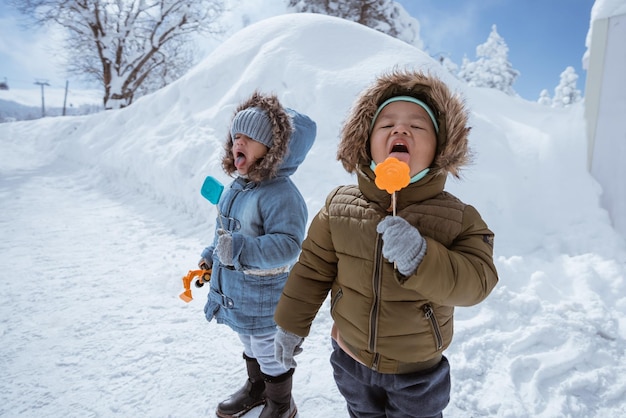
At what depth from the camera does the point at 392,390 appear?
4.58 feet

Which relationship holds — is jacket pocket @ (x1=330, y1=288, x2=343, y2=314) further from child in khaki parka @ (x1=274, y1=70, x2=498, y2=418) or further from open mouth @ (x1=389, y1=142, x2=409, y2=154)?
open mouth @ (x1=389, y1=142, x2=409, y2=154)

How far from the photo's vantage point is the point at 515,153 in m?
5.65

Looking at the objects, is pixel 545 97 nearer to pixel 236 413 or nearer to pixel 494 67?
pixel 494 67

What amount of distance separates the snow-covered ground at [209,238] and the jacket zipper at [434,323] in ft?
3.86

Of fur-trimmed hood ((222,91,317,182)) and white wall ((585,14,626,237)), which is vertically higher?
white wall ((585,14,626,237))

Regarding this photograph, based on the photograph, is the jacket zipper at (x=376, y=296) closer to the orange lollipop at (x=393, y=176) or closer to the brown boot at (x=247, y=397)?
the orange lollipop at (x=393, y=176)

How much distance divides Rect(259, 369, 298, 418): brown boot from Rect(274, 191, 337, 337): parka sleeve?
2.23 ft

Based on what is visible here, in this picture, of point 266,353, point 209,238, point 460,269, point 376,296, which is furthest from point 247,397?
point 209,238

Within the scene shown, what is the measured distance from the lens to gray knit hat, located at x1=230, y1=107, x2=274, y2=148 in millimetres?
2002

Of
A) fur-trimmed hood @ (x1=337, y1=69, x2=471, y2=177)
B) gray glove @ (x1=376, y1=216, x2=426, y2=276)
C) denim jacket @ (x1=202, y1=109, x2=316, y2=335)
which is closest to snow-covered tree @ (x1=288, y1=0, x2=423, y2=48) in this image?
denim jacket @ (x1=202, y1=109, x2=316, y2=335)

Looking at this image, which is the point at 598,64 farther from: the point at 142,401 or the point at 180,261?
the point at 142,401

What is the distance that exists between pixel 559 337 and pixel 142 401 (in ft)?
10.2

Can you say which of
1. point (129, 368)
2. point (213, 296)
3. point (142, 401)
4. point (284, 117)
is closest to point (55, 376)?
point (129, 368)

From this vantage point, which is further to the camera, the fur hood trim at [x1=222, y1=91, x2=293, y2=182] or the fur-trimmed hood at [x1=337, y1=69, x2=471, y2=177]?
the fur hood trim at [x1=222, y1=91, x2=293, y2=182]
